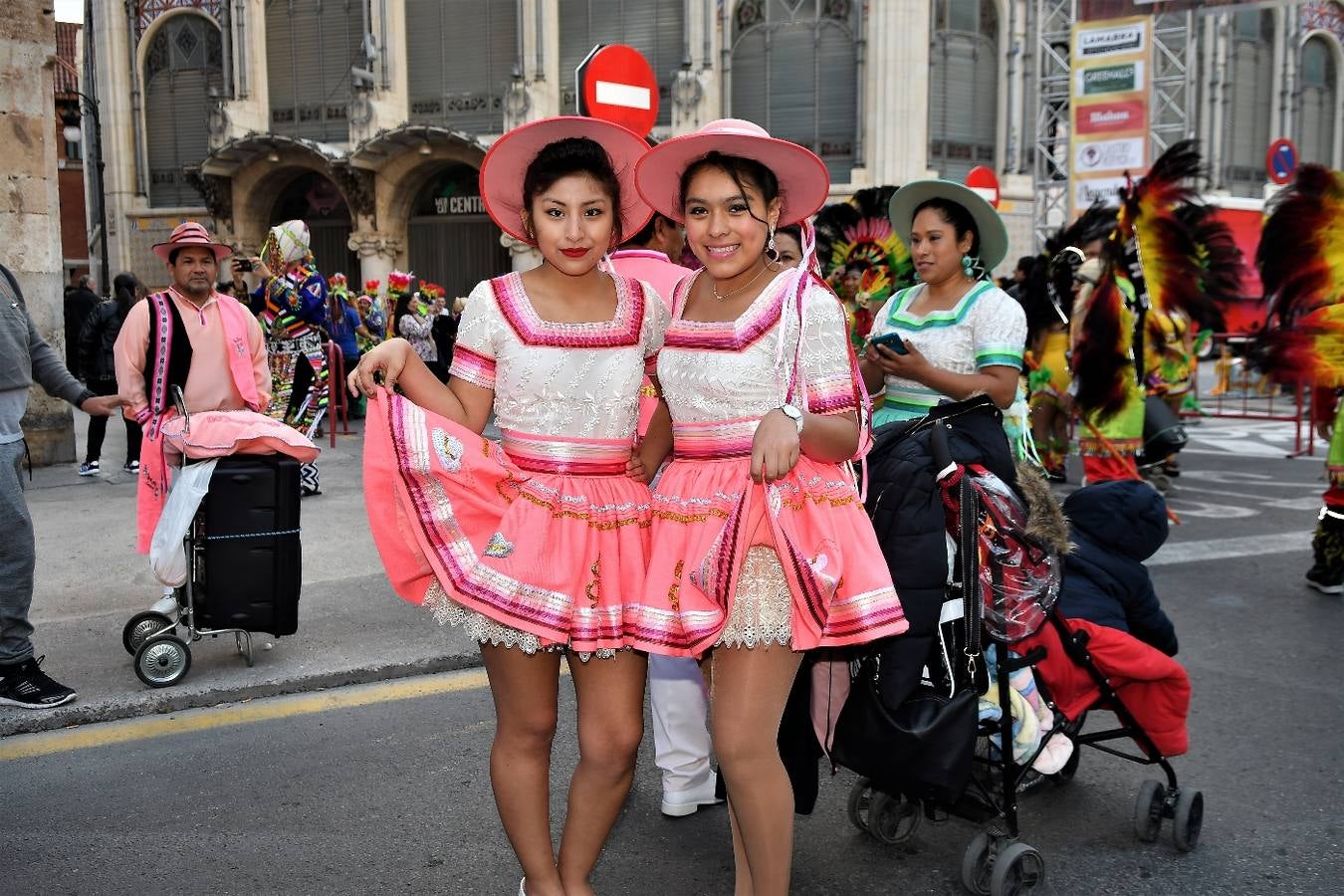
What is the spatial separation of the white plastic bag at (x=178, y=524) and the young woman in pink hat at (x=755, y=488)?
2812 mm

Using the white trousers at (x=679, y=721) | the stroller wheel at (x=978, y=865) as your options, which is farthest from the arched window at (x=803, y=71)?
the stroller wheel at (x=978, y=865)

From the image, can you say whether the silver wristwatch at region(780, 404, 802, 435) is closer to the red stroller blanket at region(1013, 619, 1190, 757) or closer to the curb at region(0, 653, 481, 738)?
the red stroller blanket at region(1013, 619, 1190, 757)

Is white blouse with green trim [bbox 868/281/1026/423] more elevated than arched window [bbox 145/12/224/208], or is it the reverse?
arched window [bbox 145/12/224/208]

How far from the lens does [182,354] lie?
5.43 meters

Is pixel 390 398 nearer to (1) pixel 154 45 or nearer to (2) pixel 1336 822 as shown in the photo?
(2) pixel 1336 822

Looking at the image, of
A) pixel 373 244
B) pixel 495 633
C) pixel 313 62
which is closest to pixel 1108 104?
pixel 495 633

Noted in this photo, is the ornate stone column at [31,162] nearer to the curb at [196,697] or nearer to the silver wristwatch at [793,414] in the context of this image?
the curb at [196,697]

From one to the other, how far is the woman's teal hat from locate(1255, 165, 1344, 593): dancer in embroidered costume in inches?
100.0

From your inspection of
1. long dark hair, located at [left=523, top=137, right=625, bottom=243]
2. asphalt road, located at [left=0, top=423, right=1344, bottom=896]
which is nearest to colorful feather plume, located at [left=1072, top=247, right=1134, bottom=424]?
asphalt road, located at [left=0, top=423, right=1344, bottom=896]

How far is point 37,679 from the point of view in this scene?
4.74 m

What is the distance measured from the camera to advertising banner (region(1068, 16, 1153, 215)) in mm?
A: 15102

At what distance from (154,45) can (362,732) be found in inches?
1115

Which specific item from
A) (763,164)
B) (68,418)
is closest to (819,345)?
(763,164)

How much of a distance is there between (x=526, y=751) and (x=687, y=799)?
1166mm
